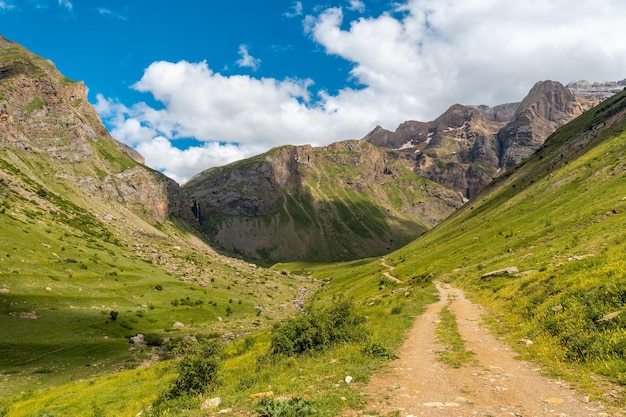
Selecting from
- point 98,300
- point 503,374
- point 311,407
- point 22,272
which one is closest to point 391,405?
point 311,407

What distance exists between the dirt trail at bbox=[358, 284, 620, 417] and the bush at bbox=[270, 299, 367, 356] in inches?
228

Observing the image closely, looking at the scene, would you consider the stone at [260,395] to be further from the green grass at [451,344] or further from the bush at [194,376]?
the green grass at [451,344]

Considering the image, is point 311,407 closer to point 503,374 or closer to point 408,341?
point 503,374

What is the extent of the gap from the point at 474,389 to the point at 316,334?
14.5m

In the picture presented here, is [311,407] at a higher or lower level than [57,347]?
higher

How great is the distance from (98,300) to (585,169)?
15232 centimetres

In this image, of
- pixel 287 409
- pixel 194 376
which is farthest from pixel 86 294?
pixel 287 409

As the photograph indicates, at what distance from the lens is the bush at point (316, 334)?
25984 mm

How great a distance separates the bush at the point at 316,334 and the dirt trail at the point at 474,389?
19.0ft

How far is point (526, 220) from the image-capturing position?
10194 cm

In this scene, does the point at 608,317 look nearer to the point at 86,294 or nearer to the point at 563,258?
the point at 563,258

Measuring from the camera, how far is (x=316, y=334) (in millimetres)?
26922

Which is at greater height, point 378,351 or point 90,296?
point 378,351

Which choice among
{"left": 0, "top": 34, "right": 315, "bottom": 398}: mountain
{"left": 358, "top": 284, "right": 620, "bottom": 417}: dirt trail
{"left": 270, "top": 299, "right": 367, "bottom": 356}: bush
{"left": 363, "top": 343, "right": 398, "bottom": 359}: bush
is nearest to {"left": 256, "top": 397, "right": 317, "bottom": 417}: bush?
{"left": 358, "top": 284, "right": 620, "bottom": 417}: dirt trail
